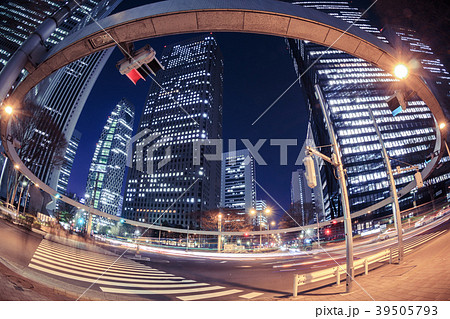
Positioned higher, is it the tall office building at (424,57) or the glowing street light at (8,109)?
the tall office building at (424,57)

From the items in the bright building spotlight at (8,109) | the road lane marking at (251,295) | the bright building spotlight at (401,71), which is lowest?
the road lane marking at (251,295)

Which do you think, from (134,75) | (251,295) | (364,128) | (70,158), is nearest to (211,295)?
(251,295)

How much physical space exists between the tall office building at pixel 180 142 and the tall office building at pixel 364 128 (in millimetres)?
66522

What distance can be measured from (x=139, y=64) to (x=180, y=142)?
11604cm

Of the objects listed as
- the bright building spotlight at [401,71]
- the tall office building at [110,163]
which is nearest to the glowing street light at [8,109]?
the bright building spotlight at [401,71]

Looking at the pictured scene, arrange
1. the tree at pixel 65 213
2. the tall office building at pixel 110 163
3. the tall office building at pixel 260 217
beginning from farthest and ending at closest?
the tall office building at pixel 110 163, the tree at pixel 65 213, the tall office building at pixel 260 217

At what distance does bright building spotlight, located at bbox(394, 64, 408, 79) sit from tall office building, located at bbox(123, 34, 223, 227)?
101m

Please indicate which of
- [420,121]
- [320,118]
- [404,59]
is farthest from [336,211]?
[404,59]

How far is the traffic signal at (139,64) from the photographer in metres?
4.22

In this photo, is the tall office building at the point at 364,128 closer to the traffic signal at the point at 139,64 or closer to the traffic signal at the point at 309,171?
the traffic signal at the point at 309,171

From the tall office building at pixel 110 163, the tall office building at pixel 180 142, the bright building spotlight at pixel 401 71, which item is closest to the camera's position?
the bright building spotlight at pixel 401 71

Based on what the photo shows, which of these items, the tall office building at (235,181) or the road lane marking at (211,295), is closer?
the road lane marking at (211,295)

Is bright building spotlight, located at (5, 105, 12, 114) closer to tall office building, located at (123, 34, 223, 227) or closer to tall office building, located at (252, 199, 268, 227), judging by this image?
tall office building, located at (252, 199, 268, 227)

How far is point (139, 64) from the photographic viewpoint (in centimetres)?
422
